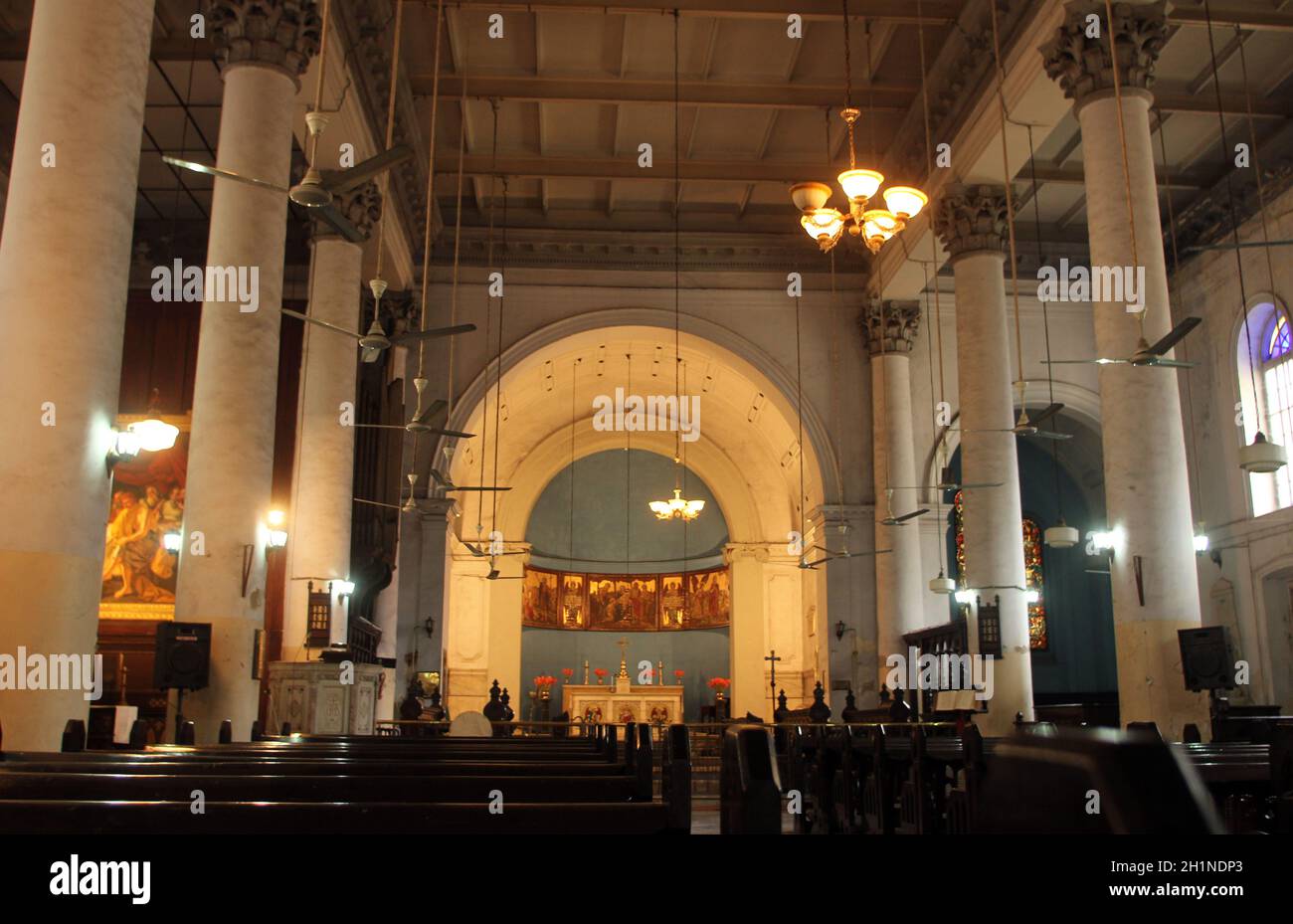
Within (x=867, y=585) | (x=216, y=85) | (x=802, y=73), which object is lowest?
(x=867, y=585)

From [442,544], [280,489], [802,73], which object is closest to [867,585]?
[442,544]

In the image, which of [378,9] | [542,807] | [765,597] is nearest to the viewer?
[542,807]

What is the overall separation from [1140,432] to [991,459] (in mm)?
3719

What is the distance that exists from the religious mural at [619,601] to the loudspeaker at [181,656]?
Result: 781 inches

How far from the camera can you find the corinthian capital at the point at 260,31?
351 inches

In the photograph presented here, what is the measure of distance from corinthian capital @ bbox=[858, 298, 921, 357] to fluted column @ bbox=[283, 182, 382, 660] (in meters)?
8.84

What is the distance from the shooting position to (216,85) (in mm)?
12875

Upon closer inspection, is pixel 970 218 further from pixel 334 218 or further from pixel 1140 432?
pixel 334 218

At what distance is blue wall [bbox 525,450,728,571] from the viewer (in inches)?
1133

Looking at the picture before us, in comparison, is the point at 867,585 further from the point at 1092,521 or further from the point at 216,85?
the point at 216,85

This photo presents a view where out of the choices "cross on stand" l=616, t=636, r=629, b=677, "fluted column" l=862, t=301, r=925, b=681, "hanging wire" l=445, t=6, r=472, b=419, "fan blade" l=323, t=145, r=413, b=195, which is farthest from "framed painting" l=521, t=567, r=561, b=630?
"fan blade" l=323, t=145, r=413, b=195

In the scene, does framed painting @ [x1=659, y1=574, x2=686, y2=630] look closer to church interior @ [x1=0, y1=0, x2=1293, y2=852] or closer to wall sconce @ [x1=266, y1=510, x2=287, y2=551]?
church interior @ [x1=0, y1=0, x2=1293, y2=852]

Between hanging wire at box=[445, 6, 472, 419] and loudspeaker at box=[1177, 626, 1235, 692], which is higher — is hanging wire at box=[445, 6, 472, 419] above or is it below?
above
